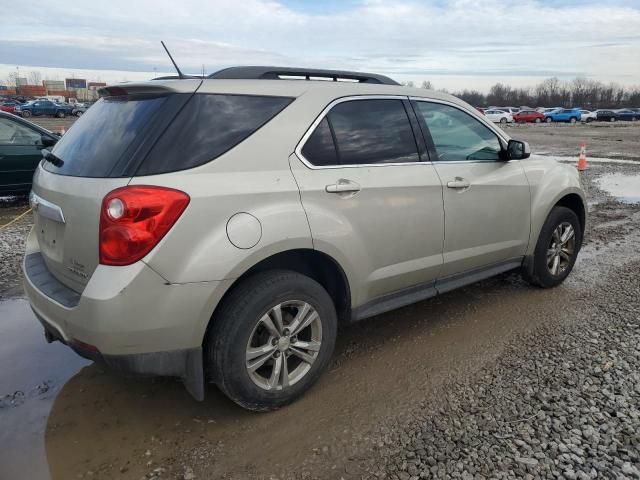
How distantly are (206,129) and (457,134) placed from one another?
6.90ft

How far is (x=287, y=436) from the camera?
2.85m

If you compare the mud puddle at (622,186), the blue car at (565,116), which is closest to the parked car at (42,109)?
the mud puddle at (622,186)

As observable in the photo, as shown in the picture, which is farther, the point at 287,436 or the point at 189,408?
the point at 189,408

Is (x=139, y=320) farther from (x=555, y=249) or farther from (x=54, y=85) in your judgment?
(x=54, y=85)

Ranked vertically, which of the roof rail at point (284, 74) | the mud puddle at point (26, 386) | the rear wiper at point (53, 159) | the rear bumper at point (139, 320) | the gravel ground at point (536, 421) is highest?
the roof rail at point (284, 74)

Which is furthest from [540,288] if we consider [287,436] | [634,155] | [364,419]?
[634,155]

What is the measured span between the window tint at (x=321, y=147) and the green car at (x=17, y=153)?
6639mm

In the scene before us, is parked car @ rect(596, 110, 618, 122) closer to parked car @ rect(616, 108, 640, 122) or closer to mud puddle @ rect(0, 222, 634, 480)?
parked car @ rect(616, 108, 640, 122)

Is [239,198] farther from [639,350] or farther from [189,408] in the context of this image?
[639,350]

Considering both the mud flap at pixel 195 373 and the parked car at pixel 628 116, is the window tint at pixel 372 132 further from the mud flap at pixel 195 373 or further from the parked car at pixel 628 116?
the parked car at pixel 628 116

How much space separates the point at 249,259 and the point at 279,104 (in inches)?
37.7

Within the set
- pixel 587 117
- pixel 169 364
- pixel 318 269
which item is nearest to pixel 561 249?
pixel 318 269

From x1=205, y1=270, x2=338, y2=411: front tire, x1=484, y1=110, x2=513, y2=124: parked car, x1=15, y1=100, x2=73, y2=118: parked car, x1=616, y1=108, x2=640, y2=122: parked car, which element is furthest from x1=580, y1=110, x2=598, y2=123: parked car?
x1=205, y1=270, x2=338, y2=411: front tire

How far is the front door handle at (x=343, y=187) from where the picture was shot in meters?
3.06
